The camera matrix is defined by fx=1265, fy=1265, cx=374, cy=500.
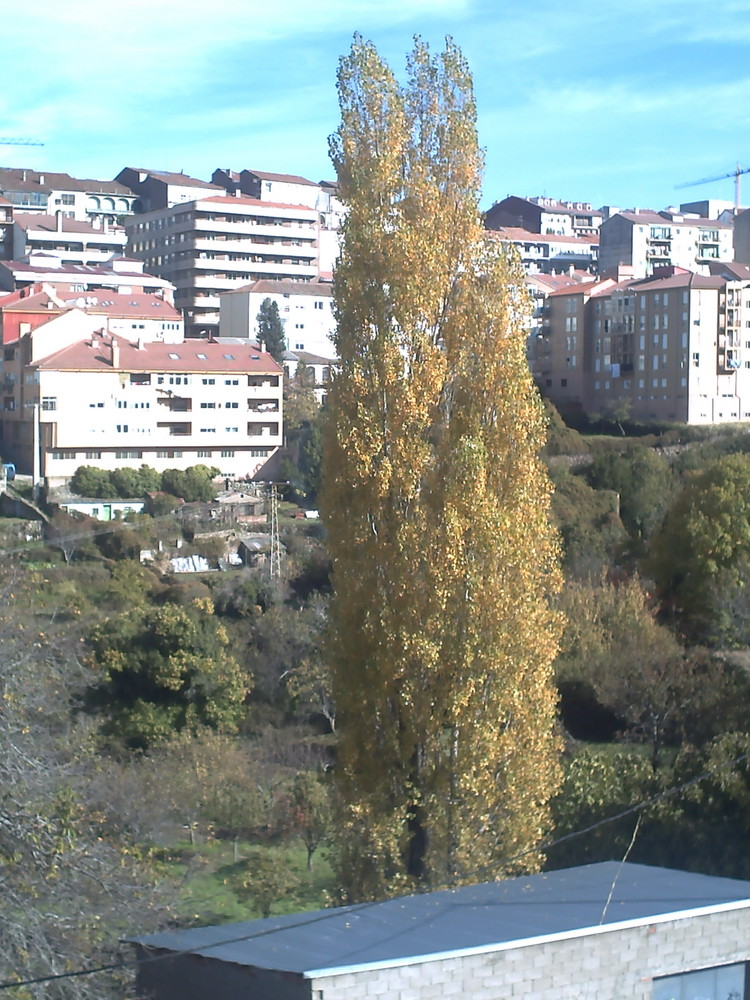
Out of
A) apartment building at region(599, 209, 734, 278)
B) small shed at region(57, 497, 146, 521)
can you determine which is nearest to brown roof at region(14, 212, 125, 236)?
apartment building at region(599, 209, 734, 278)

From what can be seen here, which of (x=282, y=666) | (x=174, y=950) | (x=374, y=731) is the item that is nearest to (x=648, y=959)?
(x=174, y=950)

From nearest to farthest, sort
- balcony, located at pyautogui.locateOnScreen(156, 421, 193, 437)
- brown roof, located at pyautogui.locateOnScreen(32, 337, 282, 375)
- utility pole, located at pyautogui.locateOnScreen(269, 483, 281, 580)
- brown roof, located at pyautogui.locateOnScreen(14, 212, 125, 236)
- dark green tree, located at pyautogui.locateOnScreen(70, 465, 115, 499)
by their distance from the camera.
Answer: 1. utility pole, located at pyautogui.locateOnScreen(269, 483, 281, 580)
2. dark green tree, located at pyautogui.locateOnScreen(70, 465, 115, 499)
3. brown roof, located at pyautogui.locateOnScreen(32, 337, 282, 375)
4. balcony, located at pyautogui.locateOnScreen(156, 421, 193, 437)
5. brown roof, located at pyautogui.locateOnScreen(14, 212, 125, 236)

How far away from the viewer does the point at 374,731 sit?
7500mm

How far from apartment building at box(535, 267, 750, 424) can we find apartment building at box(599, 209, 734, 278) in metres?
12.6

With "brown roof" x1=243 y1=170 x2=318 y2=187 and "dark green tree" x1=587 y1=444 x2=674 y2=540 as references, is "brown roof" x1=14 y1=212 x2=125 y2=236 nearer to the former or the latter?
"brown roof" x1=243 y1=170 x2=318 y2=187

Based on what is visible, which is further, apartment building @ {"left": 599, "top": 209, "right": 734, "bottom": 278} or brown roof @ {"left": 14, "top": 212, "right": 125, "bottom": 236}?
apartment building @ {"left": 599, "top": 209, "right": 734, "bottom": 278}

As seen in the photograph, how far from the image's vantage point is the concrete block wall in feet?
15.9

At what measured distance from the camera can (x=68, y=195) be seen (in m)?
54.2

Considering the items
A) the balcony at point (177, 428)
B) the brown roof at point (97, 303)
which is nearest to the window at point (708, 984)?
the balcony at point (177, 428)

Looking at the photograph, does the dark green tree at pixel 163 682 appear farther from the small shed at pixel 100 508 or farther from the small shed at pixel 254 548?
the small shed at pixel 100 508

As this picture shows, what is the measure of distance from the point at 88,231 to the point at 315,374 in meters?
16.4

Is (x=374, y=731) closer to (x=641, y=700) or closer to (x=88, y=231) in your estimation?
(x=641, y=700)

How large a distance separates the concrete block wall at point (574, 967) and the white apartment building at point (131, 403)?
82.7 feet

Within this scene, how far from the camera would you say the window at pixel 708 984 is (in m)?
5.45
